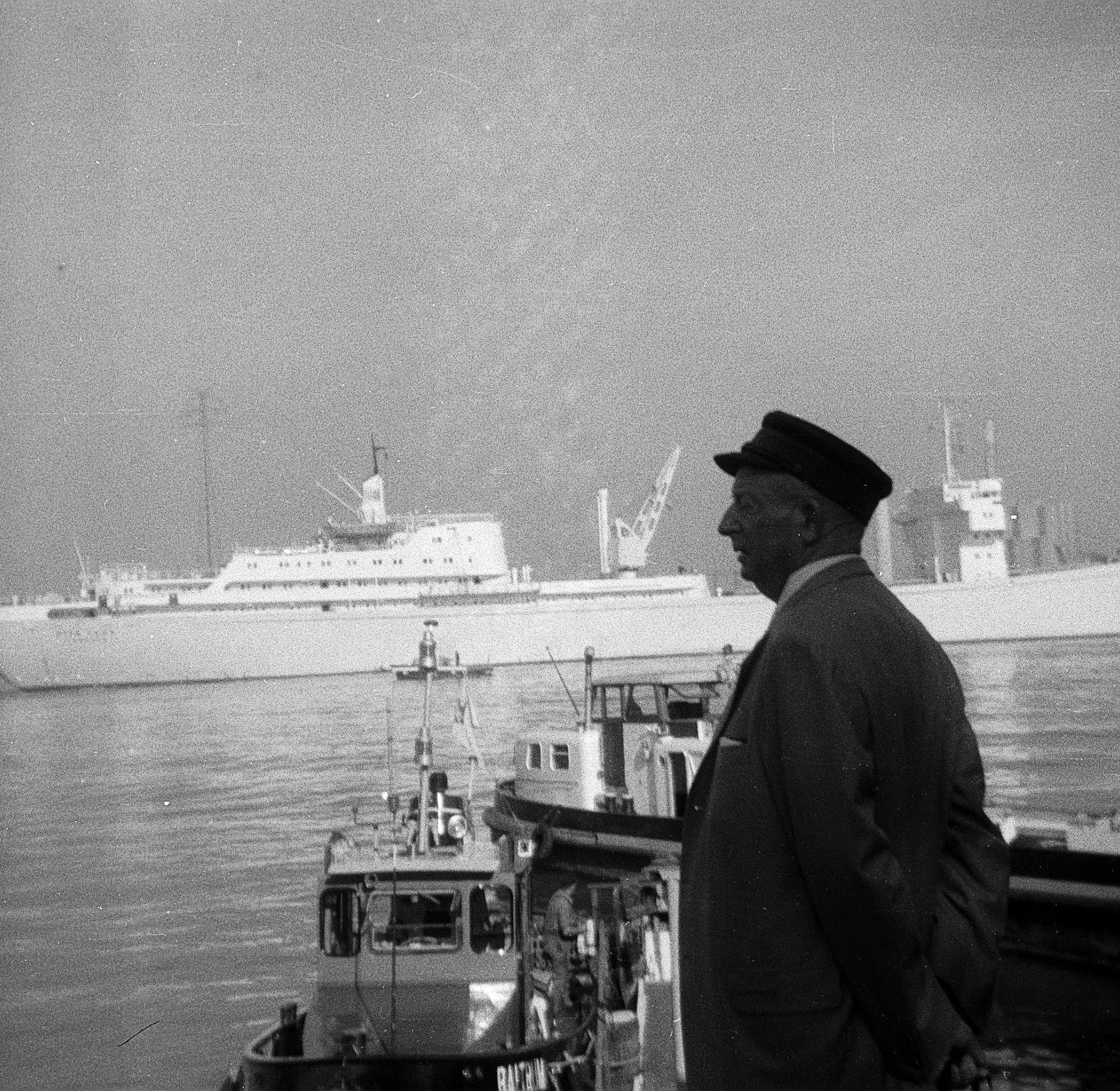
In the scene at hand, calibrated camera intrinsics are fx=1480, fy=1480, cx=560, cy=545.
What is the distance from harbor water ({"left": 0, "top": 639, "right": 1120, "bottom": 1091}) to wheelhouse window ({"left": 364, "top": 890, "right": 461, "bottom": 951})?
2128mm

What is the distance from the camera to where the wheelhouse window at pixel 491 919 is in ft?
16.6

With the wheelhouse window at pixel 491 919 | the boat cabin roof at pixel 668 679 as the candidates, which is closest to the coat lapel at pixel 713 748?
the wheelhouse window at pixel 491 919

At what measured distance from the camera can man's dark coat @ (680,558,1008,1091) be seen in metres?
1.22

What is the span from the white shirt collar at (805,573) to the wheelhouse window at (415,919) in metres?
3.93

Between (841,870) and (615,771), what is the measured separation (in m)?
11.3

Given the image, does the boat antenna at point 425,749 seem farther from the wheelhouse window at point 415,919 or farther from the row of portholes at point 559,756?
the row of portholes at point 559,756

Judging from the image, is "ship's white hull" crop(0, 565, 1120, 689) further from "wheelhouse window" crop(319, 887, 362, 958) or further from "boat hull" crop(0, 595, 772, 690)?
"wheelhouse window" crop(319, 887, 362, 958)

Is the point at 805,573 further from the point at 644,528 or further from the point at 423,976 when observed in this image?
the point at 644,528

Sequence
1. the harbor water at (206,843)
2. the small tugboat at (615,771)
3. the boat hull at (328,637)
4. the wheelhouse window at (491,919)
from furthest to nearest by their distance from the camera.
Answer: the boat hull at (328,637) < the small tugboat at (615,771) < the harbor water at (206,843) < the wheelhouse window at (491,919)

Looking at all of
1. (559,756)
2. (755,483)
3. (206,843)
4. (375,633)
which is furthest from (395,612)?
(755,483)

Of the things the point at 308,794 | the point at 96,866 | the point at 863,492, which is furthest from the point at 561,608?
the point at 863,492

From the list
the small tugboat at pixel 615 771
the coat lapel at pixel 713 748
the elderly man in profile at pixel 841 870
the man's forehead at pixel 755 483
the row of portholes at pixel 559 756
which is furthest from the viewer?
the row of portholes at pixel 559 756

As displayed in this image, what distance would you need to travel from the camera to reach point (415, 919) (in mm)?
5191

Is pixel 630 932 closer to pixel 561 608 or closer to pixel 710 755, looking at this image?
pixel 710 755
